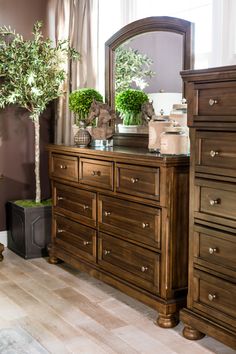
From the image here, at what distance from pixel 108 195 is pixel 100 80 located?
1.32m

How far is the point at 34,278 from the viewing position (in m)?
3.71

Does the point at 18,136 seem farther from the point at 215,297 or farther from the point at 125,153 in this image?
the point at 215,297

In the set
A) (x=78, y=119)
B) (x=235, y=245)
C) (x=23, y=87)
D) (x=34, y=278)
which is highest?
(x=23, y=87)

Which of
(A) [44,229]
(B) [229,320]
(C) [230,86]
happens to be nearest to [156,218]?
(B) [229,320]

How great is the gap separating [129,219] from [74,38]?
196 centimetres

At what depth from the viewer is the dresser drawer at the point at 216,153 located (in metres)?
2.32

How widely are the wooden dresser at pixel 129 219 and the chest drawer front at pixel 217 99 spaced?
1.20 feet

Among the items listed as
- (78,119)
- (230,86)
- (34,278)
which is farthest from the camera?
(78,119)

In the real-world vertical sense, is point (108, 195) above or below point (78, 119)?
below

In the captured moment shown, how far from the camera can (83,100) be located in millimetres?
3922

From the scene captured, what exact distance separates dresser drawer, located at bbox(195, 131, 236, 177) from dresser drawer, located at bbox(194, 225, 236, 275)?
30cm

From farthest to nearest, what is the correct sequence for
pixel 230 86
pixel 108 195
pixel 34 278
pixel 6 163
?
pixel 6 163
pixel 34 278
pixel 108 195
pixel 230 86

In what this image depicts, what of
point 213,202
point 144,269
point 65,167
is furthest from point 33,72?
point 213,202

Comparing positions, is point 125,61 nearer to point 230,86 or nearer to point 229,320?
point 230,86
